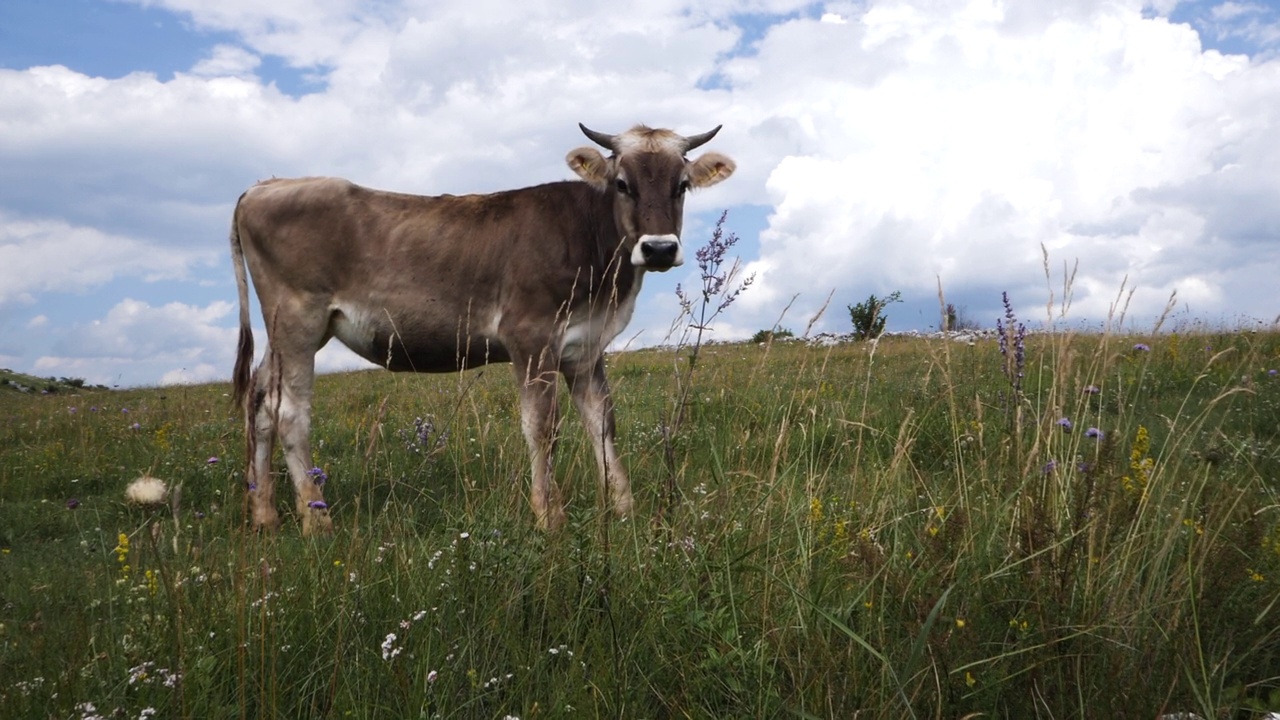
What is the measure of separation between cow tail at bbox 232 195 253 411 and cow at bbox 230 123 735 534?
0.06 feet

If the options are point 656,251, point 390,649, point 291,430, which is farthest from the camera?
point 291,430

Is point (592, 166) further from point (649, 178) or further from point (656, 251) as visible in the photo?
point (656, 251)

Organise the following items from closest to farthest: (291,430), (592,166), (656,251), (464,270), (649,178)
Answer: (656,251), (649,178), (291,430), (464,270), (592,166)

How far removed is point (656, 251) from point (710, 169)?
1.46m

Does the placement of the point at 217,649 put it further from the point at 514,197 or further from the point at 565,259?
the point at 514,197

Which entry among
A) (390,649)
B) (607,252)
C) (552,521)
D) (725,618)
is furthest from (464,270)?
(725,618)

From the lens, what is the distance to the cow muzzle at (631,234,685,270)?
6.21m

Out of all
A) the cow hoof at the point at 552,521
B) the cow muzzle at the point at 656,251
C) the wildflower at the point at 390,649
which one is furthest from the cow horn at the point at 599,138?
the wildflower at the point at 390,649

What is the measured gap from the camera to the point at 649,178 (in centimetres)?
671

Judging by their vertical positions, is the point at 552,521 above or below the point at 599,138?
below

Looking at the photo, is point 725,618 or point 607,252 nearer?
point 725,618

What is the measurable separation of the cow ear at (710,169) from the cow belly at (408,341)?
199cm

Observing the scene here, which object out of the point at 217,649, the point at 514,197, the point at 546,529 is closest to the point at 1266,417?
the point at 514,197

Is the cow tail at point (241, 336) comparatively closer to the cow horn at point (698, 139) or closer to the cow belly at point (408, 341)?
the cow belly at point (408, 341)
